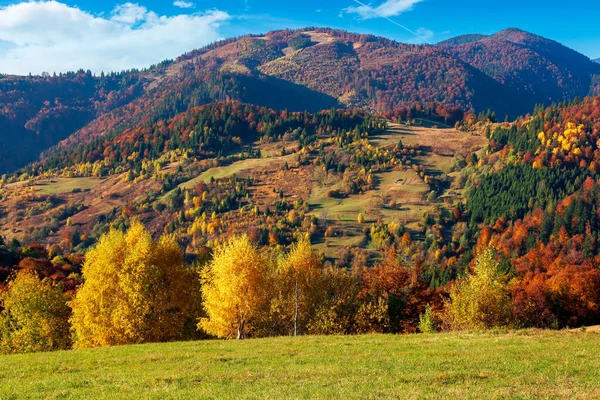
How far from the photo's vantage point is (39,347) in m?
63.6

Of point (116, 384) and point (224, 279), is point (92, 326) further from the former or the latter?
point (116, 384)

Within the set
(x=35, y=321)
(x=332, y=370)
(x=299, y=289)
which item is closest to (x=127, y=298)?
(x=35, y=321)

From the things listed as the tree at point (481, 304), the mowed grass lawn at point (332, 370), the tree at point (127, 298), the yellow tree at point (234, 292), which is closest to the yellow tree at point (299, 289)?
the yellow tree at point (234, 292)

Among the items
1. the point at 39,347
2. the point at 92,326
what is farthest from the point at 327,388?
the point at 39,347

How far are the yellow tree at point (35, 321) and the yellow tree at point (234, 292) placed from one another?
71.0 ft

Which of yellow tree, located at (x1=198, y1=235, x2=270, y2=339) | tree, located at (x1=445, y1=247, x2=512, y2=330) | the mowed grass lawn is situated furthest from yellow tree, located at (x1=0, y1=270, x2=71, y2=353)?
tree, located at (x1=445, y1=247, x2=512, y2=330)

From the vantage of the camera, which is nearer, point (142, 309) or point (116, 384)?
point (116, 384)

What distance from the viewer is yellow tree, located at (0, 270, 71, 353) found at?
63688 mm

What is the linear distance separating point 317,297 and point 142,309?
2569 centimetres

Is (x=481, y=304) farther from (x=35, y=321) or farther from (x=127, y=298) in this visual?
(x=35, y=321)

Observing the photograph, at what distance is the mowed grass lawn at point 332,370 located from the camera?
23.4 metres

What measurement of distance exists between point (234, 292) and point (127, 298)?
11.3 m

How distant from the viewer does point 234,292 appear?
55375mm

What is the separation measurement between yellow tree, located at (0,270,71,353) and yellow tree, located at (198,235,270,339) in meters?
21.6
